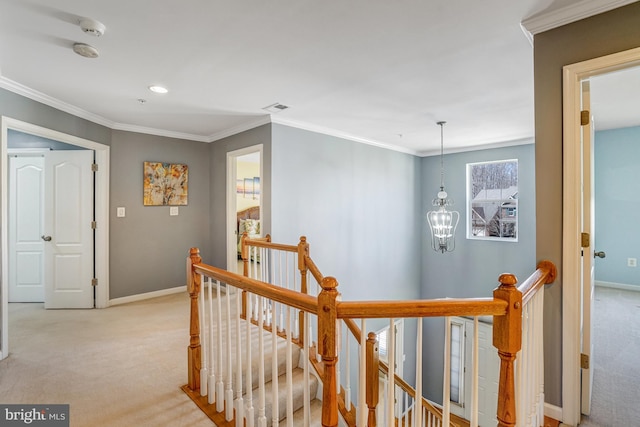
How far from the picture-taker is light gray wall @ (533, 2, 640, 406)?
1.74 meters

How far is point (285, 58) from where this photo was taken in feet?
7.66

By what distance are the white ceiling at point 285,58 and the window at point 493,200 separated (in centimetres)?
157

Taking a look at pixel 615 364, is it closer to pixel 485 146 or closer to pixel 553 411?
pixel 553 411

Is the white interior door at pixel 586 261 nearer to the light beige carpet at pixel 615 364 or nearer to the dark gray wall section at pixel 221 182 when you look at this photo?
the light beige carpet at pixel 615 364

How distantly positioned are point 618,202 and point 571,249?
13.0 feet

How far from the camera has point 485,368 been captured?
495 cm

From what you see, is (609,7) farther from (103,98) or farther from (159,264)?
(159,264)

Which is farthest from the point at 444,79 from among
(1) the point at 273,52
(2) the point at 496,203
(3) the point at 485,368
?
(3) the point at 485,368

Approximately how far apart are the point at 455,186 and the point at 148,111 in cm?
514

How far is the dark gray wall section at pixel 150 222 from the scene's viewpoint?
4137mm

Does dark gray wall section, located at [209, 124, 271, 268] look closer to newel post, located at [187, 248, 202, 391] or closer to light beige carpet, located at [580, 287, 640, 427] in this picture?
newel post, located at [187, 248, 202, 391]

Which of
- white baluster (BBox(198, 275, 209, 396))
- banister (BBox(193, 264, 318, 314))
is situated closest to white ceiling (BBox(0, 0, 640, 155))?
banister (BBox(193, 264, 318, 314))

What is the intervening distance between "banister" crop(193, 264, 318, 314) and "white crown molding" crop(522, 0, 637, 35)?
2.06 meters

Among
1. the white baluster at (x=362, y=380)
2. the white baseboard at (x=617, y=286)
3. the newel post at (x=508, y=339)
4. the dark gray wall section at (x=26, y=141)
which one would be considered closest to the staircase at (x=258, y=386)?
the white baluster at (x=362, y=380)
